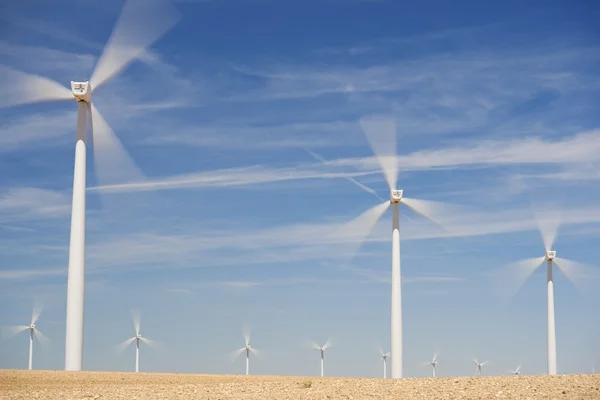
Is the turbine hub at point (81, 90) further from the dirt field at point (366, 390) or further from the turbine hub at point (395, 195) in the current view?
the turbine hub at point (395, 195)

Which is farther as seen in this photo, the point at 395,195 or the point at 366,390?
the point at 395,195

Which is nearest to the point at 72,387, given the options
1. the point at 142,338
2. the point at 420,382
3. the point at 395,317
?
the point at 420,382

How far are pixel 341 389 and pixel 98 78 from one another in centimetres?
2665

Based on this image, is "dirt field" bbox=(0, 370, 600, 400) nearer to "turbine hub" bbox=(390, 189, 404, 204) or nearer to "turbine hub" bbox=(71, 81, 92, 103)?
"turbine hub" bbox=(71, 81, 92, 103)

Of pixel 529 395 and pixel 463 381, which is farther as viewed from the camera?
pixel 463 381

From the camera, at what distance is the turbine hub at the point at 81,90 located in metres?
49.7

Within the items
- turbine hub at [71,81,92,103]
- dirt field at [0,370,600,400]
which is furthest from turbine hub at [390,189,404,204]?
dirt field at [0,370,600,400]

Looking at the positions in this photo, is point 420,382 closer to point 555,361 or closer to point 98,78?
point 98,78

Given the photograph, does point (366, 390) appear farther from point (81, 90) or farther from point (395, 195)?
point (395, 195)

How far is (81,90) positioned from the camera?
49.8m

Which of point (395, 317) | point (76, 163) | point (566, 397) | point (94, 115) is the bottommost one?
point (566, 397)

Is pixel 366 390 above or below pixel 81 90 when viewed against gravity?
below

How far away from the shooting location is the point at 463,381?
3241 centimetres

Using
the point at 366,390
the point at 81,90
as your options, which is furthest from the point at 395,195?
the point at 366,390
